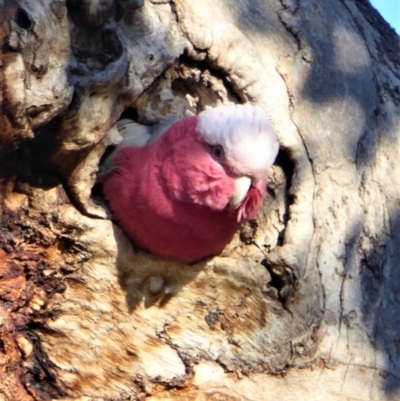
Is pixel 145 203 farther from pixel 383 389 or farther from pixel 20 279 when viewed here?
pixel 383 389

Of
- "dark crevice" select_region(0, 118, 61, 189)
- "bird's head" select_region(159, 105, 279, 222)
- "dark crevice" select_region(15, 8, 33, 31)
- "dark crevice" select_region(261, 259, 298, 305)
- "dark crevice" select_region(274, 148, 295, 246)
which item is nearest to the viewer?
"dark crevice" select_region(15, 8, 33, 31)

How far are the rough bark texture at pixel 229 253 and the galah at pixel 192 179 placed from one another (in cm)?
9

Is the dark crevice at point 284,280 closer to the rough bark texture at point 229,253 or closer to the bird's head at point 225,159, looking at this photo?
the rough bark texture at point 229,253

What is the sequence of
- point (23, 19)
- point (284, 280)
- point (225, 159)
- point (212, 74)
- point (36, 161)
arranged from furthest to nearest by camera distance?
point (212, 74)
point (284, 280)
point (225, 159)
point (36, 161)
point (23, 19)

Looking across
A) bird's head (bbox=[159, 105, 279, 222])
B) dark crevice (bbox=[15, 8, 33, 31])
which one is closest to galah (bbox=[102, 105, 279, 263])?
bird's head (bbox=[159, 105, 279, 222])

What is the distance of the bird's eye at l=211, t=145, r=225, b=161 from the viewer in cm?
297

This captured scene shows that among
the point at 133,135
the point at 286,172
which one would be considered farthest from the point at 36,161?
the point at 286,172

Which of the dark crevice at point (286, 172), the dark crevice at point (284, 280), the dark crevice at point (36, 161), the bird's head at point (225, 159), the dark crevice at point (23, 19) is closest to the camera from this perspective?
the dark crevice at point (23, 19)

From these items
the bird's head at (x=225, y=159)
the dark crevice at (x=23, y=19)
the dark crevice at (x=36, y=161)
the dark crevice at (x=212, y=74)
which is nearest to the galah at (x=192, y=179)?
the bird's head at (x=225, y=159)

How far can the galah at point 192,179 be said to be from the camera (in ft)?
9.55

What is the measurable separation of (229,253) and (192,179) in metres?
0.49

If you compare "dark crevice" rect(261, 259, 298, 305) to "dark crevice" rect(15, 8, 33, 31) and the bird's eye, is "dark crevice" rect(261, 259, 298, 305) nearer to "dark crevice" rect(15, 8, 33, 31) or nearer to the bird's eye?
the bird's eye

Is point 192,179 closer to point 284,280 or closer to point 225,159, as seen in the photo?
point 225,159

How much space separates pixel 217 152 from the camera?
9.84 feet
